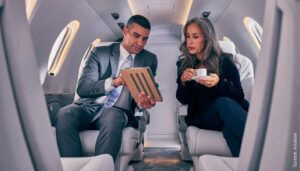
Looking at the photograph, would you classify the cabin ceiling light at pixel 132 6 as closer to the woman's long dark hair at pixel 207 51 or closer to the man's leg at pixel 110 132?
the woman's long dark hair at pixel 207 51

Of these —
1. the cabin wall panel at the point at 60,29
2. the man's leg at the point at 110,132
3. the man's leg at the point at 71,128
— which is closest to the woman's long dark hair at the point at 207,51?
the man's leg at the point at 110,132

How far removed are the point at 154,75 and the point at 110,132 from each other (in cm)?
96

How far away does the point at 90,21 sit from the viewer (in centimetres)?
484

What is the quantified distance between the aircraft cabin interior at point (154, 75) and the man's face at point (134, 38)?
15 mm

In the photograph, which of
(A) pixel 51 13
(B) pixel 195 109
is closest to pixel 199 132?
(B) pixel 195 109

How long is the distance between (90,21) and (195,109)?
2781 mm

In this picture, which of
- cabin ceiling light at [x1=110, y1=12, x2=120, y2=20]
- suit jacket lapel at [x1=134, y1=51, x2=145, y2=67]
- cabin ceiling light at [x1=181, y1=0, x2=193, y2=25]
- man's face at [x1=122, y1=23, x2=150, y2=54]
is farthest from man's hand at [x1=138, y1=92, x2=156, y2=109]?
cabin ceiling light at [x1=110, y1=12, x2=120, y2=20]

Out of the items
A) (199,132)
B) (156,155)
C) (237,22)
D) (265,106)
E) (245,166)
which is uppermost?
(237,22)

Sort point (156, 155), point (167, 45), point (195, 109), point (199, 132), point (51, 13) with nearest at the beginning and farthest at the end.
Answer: point (199, 132)
point (195, 109)
point (51, 13)
point (156, 155)
point (167, 45)

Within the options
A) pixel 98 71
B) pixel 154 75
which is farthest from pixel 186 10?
pixel 98 71

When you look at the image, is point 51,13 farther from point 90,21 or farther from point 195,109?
point 195,109

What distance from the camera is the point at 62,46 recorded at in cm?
A: 470

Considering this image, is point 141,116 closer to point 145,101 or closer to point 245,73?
point 145,101

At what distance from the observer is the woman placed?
2215 millimetres
